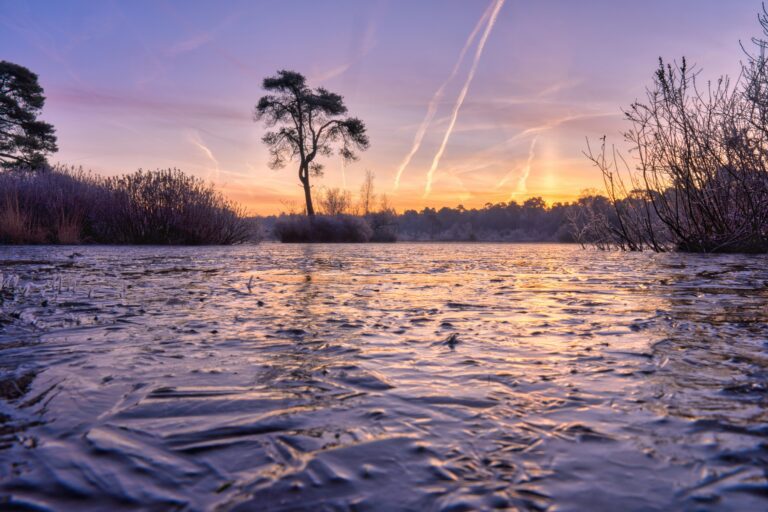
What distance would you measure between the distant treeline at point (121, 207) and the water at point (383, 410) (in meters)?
14.5

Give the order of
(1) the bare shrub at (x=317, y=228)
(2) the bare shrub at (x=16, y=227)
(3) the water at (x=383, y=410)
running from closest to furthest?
(3) the water at (x=383, y=410)
(2) the bare shrub at (x=16, y=227)
(1) the bare shrub at (x=317, y=228)

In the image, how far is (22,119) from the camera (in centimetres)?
3086

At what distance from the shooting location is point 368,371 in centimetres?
200

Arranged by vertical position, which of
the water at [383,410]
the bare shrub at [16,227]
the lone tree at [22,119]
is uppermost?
the lone tree at [22,119]

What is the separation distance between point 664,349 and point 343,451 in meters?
1.71

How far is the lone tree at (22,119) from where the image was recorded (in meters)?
29.7

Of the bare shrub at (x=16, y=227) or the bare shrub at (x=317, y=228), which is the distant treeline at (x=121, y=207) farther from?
the bare shrub at (x=317, y=228)

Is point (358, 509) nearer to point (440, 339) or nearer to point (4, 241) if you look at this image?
point (440, 339)

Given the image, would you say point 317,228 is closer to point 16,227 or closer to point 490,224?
point 16,227

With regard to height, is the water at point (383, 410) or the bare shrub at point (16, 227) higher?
the bare shrub at point (16, 227)

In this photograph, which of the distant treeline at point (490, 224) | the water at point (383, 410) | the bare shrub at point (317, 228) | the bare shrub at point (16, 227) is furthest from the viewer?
the distant treeline at point (490, 224)

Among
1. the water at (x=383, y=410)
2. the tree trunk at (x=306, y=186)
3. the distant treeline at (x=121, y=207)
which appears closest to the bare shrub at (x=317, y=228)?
the tree trunk at (x=306, y=186)

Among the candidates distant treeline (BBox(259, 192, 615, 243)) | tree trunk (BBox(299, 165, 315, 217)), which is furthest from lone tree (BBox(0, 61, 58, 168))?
distant treeline (BBox(259, 192, 615, 243))

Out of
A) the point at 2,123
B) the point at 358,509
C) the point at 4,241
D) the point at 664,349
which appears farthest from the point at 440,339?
the point at 2,123
